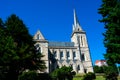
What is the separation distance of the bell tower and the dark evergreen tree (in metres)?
49.4

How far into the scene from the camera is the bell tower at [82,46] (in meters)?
70.1

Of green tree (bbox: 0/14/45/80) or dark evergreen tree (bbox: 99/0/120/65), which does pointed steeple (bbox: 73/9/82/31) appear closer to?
green tree (bbox: 0/14/45/80)

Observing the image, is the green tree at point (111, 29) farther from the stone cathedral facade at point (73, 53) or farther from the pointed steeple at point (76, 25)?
the pointed steeple at point (76, 25)

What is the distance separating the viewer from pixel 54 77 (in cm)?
3209

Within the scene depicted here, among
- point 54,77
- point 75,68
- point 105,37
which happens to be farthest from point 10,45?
point 75,68

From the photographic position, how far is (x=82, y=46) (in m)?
73.2

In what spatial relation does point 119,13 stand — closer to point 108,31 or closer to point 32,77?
point 108,31

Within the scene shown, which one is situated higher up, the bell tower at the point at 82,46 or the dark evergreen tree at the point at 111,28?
the bell tower at the point at 82,46

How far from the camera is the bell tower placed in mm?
70144

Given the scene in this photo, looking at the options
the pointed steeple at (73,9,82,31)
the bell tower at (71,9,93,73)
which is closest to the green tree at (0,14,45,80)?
the bell tower at (71,9,93,73)

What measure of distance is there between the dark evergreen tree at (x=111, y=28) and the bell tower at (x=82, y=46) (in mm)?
49384

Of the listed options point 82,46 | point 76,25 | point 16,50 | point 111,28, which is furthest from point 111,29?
point 76,25

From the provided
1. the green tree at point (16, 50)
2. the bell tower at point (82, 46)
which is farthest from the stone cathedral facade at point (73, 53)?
the green tree at point (16, 50)

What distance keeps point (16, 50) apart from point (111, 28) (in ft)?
56.8
